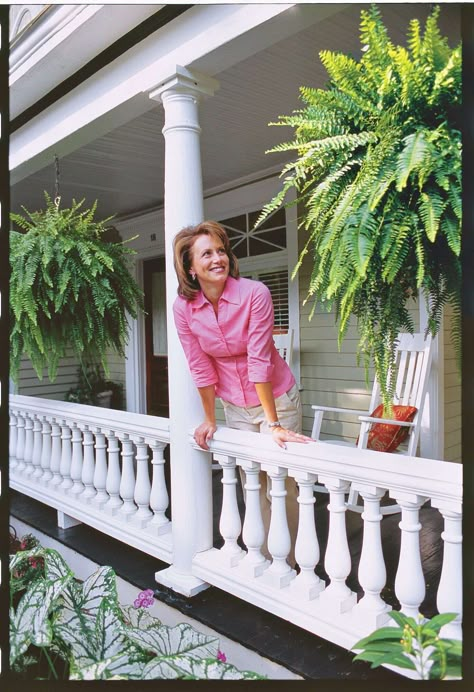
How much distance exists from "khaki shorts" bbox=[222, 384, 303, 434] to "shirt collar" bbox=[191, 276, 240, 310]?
1.50ft

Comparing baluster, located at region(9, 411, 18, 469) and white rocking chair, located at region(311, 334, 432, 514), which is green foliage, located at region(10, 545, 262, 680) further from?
baluster, located at region(9, 411, 18, 469)

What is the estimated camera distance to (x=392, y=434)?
9.28 ft

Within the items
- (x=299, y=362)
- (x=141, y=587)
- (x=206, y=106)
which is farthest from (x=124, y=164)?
(x=141, y=587)

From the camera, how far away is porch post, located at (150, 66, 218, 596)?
6.95 feet

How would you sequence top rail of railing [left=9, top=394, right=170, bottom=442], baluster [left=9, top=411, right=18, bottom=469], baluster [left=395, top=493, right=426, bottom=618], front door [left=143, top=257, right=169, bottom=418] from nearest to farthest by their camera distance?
baluster [left=395, top=493, right=426, bottom=618] < top rail of railing [left=9, top=394, right=170, bottom=442] < baluster [left=9, top=411, right=18, bottom=469] < front door [left=143, top=257, right=169, bottom=418]

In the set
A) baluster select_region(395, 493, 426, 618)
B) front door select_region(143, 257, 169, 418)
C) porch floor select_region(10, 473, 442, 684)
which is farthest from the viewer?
front door select_region(143, 257, 169, 418)

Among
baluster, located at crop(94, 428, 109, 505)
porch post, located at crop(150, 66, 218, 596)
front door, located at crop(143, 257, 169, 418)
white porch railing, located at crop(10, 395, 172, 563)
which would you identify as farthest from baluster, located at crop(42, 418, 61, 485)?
front door, located at crop(143, 257, 169, 418)

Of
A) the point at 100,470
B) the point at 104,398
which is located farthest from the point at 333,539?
the point at 104,398

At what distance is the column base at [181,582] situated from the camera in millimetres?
2156

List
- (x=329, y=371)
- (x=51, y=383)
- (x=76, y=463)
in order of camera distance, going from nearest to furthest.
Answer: (x=76, y=463), (x=329, y=371), (x=51, y=383)

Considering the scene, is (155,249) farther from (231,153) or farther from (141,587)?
(141,587)

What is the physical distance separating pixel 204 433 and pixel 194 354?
339 mm

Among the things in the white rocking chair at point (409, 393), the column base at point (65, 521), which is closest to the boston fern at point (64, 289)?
the column base at point (65, 521)

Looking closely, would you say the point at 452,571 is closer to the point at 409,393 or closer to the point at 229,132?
the point at 409,393
